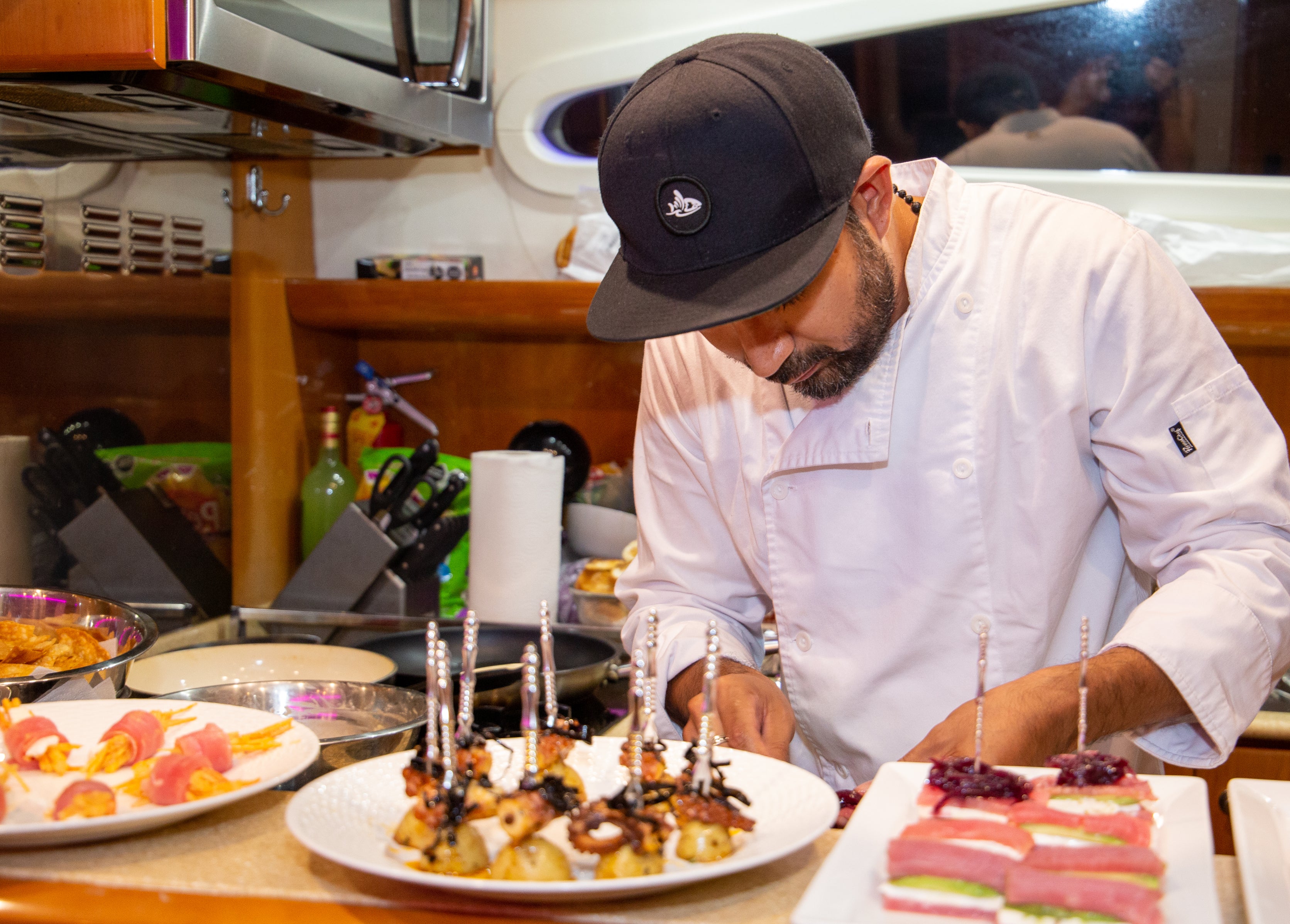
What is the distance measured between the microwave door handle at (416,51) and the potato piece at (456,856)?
62.2 inches

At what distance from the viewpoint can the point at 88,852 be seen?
2.93ft

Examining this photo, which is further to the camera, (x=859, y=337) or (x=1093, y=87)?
(x=1093, y=87)

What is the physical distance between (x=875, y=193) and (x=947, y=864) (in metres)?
0.75

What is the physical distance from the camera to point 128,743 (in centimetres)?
100

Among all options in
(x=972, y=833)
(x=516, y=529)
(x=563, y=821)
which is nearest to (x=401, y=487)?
(x=516, y=529)

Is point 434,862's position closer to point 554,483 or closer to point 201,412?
point 554,483

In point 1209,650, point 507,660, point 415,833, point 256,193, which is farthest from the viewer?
point 256,193

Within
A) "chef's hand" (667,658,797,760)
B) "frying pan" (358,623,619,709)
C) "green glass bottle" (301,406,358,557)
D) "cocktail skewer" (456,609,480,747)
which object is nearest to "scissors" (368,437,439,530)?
"green glass bottle" (301,406,358,557)

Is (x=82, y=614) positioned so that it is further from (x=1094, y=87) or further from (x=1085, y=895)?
(x=1094, y=87)

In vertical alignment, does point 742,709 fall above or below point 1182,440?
below

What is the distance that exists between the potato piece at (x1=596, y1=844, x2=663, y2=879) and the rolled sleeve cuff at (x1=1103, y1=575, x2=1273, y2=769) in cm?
63

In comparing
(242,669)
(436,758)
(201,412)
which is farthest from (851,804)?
(201,412)

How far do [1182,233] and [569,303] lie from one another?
1.20m

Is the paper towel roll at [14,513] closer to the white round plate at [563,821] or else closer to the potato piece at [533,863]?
the white round plate at [563,821]
